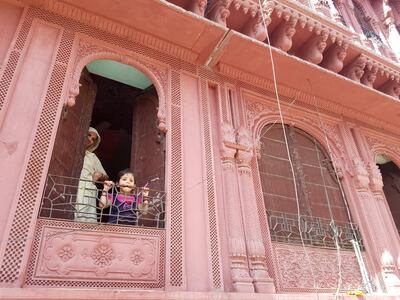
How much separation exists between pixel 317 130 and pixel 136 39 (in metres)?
3.08

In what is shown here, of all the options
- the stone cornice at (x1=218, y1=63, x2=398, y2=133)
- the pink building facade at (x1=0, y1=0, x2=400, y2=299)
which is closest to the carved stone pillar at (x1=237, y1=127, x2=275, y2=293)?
the pink building facade at (x1=0, y1=0, x2=400, y2=299)

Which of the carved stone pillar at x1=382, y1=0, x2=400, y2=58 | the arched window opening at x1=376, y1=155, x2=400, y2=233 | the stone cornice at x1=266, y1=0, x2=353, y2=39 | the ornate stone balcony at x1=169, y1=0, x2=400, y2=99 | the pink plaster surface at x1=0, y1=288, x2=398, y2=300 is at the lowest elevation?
the pink plaster surface at x1=0, y1=288, x2=398, y2=300

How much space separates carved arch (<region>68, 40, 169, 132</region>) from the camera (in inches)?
157

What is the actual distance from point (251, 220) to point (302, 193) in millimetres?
1248

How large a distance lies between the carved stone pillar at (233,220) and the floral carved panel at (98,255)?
0.75m

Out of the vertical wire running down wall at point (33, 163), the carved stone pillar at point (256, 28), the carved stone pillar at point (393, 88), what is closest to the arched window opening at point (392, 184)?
the carved stone pillar at point (393, 88)

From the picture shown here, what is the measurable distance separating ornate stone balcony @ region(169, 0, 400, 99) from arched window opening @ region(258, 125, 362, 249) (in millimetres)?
1367

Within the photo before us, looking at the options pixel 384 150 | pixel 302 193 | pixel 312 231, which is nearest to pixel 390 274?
pixel 312 231

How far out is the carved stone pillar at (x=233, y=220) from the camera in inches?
138

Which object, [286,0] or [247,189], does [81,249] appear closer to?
[247,189]

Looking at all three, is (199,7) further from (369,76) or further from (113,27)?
(369,76)

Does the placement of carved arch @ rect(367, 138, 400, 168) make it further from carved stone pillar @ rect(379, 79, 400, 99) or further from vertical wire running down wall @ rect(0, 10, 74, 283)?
vertical wire running down wall @ rect(0, 10, 74, 283)

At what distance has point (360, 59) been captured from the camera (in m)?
6.02

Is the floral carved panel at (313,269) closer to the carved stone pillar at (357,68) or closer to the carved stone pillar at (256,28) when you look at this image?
the carved stone pillar at (256,28)
